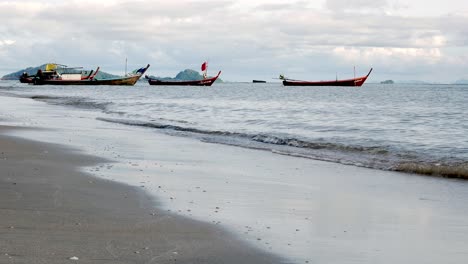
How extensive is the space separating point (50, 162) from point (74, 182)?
2.79 m

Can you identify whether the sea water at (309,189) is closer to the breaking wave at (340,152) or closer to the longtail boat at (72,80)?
the breaking wave at (340,152)

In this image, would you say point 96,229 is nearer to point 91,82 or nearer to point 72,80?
point 72,80

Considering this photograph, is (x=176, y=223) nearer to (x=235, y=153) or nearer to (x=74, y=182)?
(x=74, y=182)

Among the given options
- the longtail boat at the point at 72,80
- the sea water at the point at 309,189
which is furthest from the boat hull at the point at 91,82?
the sea water at the point at 309,189

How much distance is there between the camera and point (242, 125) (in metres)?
30.6

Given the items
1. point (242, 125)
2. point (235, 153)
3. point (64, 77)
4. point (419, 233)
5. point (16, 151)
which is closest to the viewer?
point (419, 233)

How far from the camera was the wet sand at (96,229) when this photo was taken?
6.31 m

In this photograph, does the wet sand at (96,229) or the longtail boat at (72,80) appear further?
the longtail boat at (72,80)

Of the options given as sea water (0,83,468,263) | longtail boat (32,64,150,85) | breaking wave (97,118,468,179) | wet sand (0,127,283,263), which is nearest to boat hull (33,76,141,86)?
longtail boat (32,64,150,85)

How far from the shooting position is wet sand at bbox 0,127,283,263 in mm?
6307

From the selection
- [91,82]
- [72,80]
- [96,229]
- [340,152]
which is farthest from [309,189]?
[91,82]

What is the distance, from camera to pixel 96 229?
24.1ft

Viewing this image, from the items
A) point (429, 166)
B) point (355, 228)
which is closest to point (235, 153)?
point (429, 166)

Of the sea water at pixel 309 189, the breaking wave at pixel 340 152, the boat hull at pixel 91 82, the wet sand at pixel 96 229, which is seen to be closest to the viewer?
the wet sand at pixel 96 229
